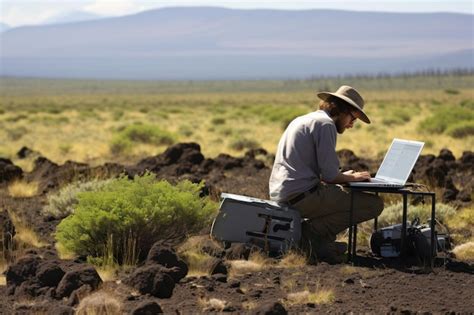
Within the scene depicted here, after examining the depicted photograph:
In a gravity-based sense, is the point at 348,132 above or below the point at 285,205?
below

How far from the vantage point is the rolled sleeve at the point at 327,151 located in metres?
8.91

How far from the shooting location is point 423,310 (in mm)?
7047

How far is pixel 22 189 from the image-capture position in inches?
613

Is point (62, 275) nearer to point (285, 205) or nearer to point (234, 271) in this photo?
point (234, 271)

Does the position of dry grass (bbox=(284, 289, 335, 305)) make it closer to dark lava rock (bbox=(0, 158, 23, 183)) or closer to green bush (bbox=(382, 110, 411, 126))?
dark lava rock (bbox=(0, 158, 23, 183))

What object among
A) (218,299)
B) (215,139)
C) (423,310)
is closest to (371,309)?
(423,310)

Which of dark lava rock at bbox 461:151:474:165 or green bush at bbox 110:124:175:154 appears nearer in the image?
dark lava rock at bbox 461:151:474:165

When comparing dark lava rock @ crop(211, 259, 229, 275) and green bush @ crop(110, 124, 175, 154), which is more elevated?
dark lava rock @ crop(211, 259, 229, 275)

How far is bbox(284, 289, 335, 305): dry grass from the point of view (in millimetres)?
7328

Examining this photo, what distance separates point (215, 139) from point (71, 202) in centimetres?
1895

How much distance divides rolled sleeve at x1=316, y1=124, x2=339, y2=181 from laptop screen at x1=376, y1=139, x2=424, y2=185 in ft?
1.84

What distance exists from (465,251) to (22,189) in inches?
320

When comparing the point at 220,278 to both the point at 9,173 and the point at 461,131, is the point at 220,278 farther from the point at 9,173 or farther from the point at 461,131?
the point at 461,131

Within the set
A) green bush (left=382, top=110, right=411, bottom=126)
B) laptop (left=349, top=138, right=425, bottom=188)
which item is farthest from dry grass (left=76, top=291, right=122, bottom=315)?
green bush (left=382, top=110, right=411, bottom=126)
